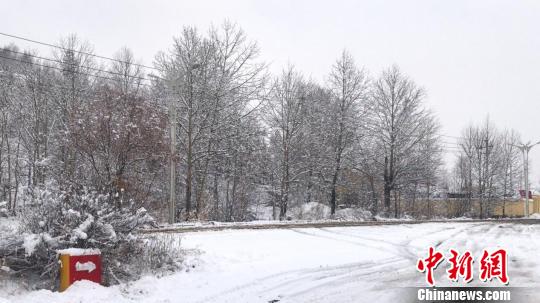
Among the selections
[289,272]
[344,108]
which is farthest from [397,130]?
[289,272]

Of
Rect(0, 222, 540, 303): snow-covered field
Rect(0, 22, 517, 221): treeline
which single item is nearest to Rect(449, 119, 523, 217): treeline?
Rect(0, 22, 517, 221): treeline

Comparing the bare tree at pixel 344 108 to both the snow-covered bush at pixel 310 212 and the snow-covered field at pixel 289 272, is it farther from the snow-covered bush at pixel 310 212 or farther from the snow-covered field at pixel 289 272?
the snow-covered field at pixel 289 272

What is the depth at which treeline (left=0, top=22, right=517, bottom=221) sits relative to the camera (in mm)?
19656

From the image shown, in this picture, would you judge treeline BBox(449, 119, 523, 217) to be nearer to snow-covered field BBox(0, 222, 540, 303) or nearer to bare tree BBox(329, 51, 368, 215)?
bare tree BBox(329, 51, 368, 215)

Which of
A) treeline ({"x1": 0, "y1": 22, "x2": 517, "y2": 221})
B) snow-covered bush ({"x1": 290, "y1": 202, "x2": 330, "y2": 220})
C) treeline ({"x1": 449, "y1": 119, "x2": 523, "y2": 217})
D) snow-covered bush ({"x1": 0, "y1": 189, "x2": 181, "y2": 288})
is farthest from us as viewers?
treeline ({"x1": 449, "y1": 119, "x2": 523, "y2": 217})

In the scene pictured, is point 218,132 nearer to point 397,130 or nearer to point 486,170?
point 397,130

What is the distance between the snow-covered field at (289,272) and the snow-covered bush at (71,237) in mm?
584

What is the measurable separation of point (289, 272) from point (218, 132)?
68.5ft

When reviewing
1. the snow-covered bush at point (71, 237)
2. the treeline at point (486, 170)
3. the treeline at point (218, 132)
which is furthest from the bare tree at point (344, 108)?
the snow-covered bush at point (71, 237)

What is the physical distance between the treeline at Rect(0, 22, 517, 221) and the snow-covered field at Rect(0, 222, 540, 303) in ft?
15.2

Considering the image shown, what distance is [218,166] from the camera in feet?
109

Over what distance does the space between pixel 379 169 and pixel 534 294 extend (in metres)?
33.4

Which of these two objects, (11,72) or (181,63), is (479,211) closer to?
(181,63)

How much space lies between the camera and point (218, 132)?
1209 inches
